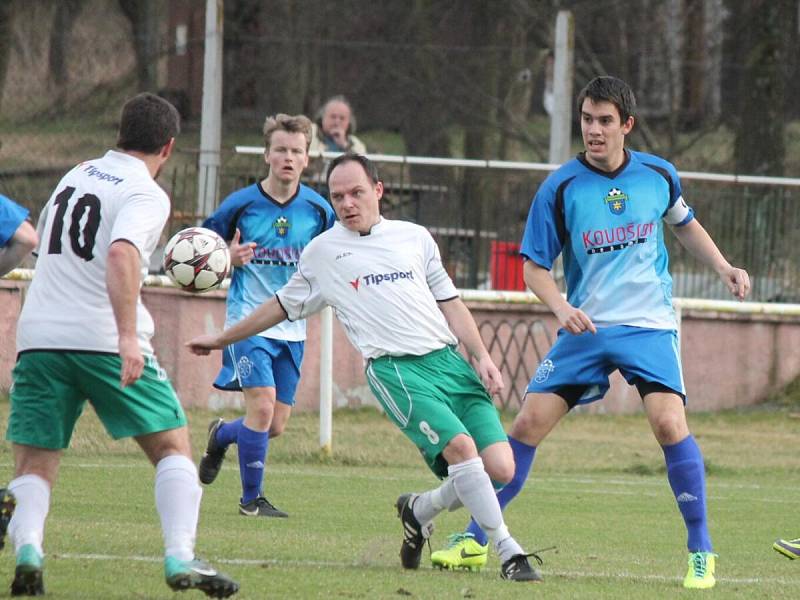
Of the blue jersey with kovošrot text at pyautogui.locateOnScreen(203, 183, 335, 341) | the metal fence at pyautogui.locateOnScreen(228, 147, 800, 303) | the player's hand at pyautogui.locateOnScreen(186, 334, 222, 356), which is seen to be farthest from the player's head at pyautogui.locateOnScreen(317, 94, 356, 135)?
the player's hand at pyautogui.locateOnScreen(186, 334, 222, 356)

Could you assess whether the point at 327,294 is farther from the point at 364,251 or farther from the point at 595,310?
the point at 595,310

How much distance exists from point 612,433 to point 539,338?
1.20m

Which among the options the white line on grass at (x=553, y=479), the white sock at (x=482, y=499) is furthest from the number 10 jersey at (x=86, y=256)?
the white line on grass at (x=553, y=479)

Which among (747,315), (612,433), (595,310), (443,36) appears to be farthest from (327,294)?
(443,36)

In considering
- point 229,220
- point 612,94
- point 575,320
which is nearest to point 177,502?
point 575,320

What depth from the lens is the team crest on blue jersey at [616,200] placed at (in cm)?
684

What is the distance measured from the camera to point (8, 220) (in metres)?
6.23

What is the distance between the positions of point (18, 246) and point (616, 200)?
2.51 meters

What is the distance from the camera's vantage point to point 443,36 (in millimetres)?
24984

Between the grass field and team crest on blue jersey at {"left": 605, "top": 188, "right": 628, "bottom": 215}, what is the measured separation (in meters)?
1.55

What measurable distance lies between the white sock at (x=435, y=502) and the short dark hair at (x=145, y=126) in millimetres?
1944

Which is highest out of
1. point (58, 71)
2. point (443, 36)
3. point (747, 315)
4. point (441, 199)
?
point (443, 36)

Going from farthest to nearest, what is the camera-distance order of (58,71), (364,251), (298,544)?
(58,71), (298,544), (364,251)

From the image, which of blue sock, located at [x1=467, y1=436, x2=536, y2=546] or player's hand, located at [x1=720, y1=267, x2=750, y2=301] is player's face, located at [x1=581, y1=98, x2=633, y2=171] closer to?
player's hand, located at [x1=720, y1=267, x2=750, y2=301]
